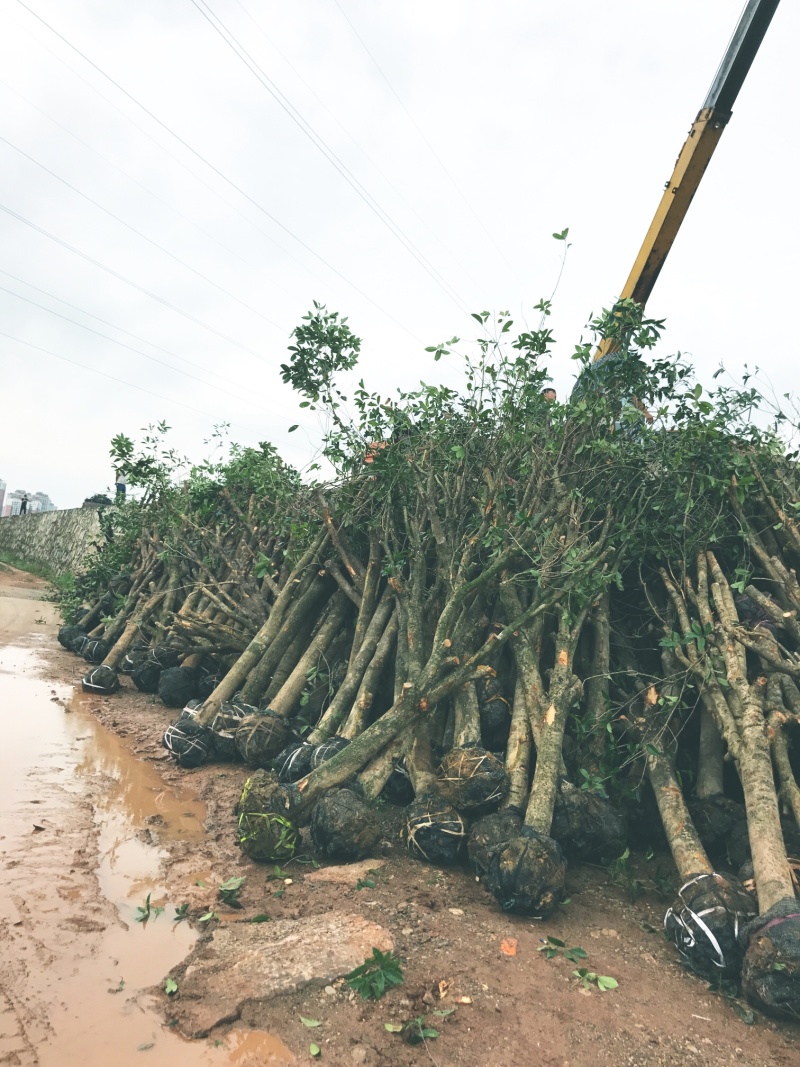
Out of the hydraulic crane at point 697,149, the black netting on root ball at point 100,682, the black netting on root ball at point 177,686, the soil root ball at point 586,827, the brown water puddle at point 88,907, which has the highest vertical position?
the hydraulic crane at point 697,149

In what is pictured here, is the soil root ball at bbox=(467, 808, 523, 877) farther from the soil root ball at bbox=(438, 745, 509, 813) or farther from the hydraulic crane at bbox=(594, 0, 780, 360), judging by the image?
the hydraulic crane at bbox=(594, 0, 780, 360)

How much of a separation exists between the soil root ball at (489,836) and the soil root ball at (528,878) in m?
0.20

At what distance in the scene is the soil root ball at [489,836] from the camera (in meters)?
4.78

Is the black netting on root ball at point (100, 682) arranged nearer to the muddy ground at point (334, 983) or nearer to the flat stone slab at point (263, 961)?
the muddy ground at point (334, 983)

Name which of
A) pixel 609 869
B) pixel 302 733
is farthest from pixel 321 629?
pixel 609 869

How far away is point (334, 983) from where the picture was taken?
346 cm

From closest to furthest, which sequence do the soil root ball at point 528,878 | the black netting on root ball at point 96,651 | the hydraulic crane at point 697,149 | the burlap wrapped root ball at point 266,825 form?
the soil root ball at point 528,878, the burlap wrapped root ball at point 266,825, the hydraulic crane at point 697,149, the black netting on root ball at point 96,651

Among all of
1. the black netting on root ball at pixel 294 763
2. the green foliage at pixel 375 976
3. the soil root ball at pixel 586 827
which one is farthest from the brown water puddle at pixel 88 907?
the soil root ball at pixel 586 827

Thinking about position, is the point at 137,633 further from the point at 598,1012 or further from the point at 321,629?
the point at 598,1012

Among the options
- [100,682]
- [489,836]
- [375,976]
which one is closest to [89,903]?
[375,976]

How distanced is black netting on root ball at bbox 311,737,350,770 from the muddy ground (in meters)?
0.77

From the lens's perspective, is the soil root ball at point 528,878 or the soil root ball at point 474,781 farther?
the soil root ball at point 474,781

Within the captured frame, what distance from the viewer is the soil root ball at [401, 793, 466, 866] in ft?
16.6

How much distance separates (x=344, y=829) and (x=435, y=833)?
0.67 m
